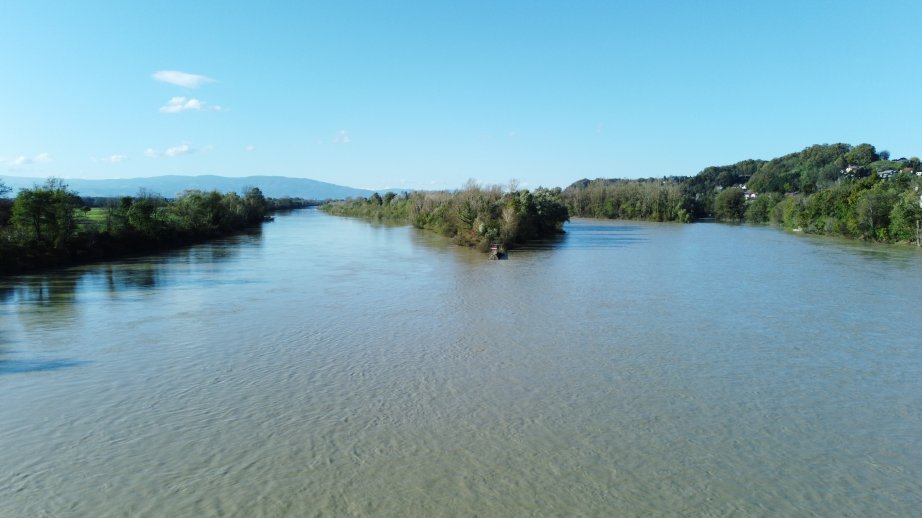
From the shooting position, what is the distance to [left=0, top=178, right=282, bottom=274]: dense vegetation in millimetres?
21766

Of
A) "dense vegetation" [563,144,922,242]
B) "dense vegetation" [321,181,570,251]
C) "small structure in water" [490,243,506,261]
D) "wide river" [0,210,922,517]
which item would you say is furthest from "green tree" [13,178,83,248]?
"dense vegetation" [563,144,922,242]

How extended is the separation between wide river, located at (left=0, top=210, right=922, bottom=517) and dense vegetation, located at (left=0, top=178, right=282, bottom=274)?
5.33 metres

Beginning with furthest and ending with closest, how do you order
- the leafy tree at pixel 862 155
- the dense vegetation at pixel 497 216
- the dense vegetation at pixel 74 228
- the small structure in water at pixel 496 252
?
the leafy tree at pixel 862 155, the dense vegetation at pixel 497 216, the small structure in water at pixel 496 252, the dense vegetation at pixel 74 228

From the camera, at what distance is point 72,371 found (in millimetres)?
9453

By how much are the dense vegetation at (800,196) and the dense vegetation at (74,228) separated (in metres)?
40.0

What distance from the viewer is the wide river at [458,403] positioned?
5.80 meters

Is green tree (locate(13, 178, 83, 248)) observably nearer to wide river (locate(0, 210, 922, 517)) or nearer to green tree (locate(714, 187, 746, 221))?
wide river (locate(0, 210, 922, 517))

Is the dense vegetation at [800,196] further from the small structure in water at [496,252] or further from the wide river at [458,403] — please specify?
the small structure in water at [496,252]

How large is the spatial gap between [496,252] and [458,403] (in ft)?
65.1

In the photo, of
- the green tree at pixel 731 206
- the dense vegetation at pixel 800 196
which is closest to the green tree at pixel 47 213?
the dense vegetation at pixel 800 196

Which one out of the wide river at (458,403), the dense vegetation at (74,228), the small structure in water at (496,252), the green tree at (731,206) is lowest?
the wide river at (458,403)

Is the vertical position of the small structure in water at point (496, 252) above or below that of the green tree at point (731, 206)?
below

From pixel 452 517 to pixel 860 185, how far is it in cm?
4736

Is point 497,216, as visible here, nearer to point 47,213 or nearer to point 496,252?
point 496,252
